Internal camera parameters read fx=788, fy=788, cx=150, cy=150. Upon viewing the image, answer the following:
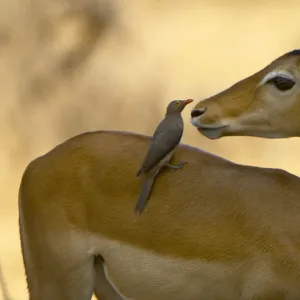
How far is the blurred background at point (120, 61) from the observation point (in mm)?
2635

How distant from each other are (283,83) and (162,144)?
250mm

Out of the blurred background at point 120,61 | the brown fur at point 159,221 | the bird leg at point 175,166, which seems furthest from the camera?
the blurred background at point 120,61

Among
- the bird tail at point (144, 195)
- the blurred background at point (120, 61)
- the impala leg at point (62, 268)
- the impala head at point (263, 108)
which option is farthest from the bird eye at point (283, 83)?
the blurred background at point (120, 61)

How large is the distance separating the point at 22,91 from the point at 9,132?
15 centimetres

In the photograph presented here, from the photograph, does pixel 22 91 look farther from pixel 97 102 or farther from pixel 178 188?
pixel 178 188

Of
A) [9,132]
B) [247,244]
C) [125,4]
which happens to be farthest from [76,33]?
[247,244]

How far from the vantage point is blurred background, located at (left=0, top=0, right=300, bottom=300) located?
2635 mm

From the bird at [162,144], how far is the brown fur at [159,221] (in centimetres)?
3

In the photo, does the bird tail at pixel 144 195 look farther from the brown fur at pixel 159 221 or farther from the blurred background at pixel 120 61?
the blurred background at pixel 120 61

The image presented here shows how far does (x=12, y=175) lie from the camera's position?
2.62 meters

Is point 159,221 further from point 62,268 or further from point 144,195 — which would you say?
point 62,268

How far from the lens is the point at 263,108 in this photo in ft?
4.59

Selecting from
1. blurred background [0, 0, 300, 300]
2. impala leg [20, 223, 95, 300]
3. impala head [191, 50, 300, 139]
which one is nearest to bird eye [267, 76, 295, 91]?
impala head [191, 50, 300, 139]

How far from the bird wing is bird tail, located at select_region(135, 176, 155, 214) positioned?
0.05 meters
